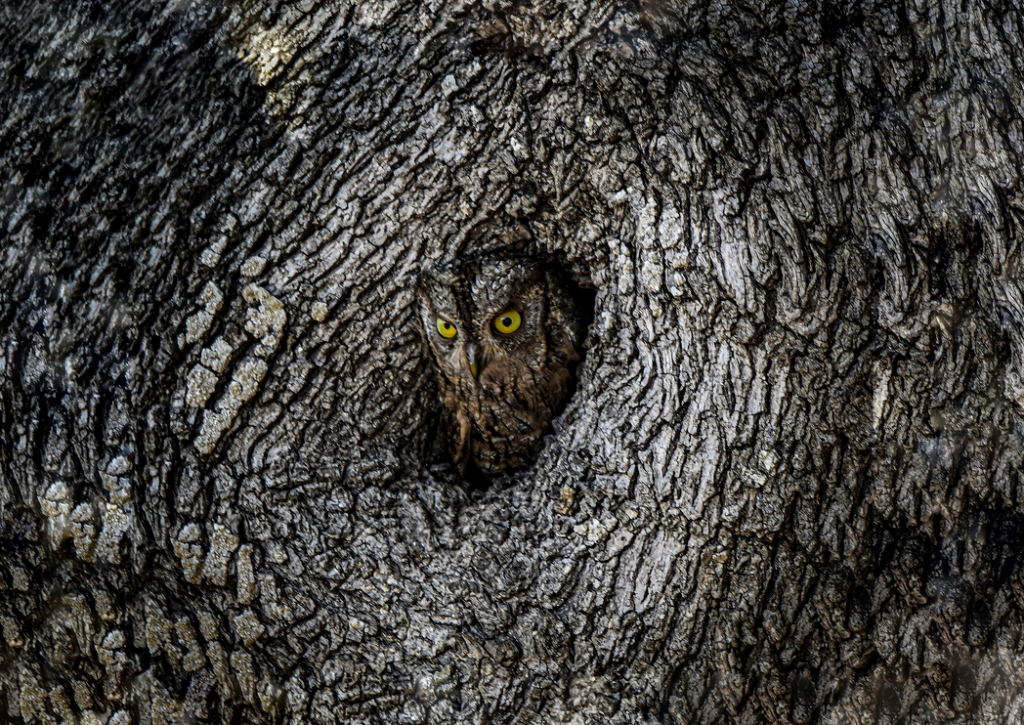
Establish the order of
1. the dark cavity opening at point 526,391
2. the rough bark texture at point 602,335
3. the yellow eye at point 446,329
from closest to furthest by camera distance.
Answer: the rough bark texture at point 602,335, the dark cavity opening at point 526,391, the yellow eye at point 446,329

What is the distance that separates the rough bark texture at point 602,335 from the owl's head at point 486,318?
139 mm

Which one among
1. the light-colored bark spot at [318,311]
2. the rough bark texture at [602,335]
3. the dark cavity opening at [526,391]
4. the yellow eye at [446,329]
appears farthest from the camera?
the yellow eye at [446,329]

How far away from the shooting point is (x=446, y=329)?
206cm

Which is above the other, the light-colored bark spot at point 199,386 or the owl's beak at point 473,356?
the owl's beak at point 473,356

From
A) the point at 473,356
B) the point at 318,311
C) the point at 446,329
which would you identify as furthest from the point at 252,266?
the point at 473,356

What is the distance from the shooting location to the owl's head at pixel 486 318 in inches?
74.7

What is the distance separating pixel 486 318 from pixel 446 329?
0.38 ft

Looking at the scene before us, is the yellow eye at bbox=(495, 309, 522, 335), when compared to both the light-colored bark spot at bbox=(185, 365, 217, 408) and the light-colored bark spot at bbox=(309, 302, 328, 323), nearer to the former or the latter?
the light-colored bark spot at bbox=(309, 302, 328, 323)

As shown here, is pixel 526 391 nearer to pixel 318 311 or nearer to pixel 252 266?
pixel 318 311

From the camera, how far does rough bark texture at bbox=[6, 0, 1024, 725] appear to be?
1.64 metres

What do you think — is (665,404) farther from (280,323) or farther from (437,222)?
(280,323)

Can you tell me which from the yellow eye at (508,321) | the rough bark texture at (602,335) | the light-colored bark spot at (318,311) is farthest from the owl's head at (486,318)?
the light-colored bark spot at (318,311)

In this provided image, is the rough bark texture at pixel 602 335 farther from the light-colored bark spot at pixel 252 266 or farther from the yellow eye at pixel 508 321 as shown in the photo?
the yellow eye at pixel 508 321

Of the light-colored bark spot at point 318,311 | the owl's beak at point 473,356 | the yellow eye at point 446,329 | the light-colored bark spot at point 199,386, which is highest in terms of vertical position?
the light-colored bark spot at point 318,311
